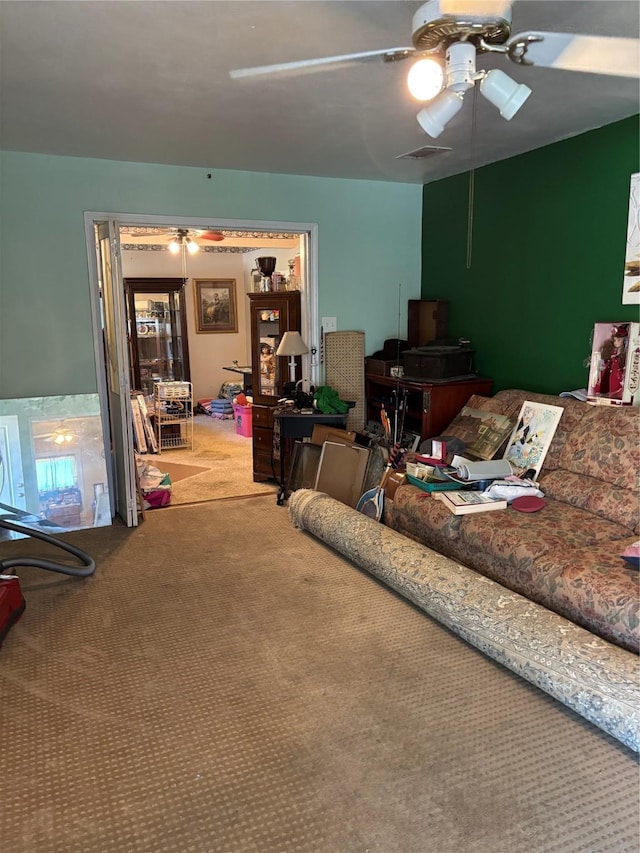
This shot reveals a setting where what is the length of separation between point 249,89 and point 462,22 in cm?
127

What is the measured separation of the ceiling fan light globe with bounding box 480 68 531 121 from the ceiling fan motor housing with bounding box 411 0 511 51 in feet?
0.35

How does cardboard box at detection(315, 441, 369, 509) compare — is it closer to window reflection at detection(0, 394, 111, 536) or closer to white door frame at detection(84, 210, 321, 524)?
white door frame at detection(84, 210, 321, 524)

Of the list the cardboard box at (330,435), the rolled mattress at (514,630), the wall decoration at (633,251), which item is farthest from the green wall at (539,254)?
the rolled mattress at (514,630)

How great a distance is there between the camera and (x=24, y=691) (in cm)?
229

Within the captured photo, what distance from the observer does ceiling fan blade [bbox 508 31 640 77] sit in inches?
85.2

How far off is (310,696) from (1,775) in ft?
3.42

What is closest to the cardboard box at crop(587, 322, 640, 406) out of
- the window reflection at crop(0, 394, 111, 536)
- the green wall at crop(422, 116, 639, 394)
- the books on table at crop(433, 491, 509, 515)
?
the green wall at crop(422, 116, 639, 394)

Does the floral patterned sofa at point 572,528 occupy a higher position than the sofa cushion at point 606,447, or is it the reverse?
the sofa cushion at point 606,447

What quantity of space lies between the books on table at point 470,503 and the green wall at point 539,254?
3.56ft

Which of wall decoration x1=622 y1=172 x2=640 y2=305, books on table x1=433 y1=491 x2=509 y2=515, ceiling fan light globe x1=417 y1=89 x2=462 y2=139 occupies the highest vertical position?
ceiling fan light globe x1=417 y1=89 x2=462 y2=139

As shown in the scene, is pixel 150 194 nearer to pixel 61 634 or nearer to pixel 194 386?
pixel 61 634

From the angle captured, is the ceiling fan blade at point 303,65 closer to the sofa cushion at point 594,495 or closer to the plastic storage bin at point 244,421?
the sofa cushion at point 594,495

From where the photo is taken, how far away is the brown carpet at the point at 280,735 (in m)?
1.68

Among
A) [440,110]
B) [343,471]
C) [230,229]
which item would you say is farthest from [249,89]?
[343,471]
